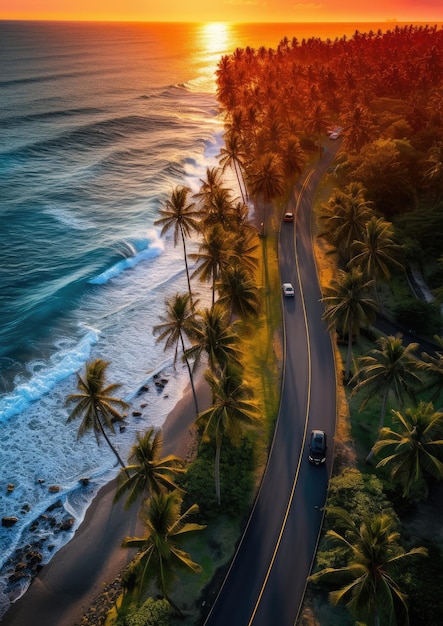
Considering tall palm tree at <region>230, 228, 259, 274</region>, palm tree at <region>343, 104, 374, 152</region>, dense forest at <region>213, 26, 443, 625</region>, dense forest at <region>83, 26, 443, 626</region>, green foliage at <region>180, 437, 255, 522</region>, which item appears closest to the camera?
dense forest at <region>83, 26, 443, 626</region>

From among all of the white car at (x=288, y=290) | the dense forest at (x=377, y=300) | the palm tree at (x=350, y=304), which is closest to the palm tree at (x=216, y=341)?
the dense forest at (x=377, y=300)

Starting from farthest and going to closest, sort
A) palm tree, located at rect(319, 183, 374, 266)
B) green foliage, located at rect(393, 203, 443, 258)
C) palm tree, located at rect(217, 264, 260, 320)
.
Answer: green foliage, located at rect(393, 203, 443, 258) → palm tree, located at rect(319, 183, 374, 266) → palm tree, located at rect(217, 264, 260, 320)

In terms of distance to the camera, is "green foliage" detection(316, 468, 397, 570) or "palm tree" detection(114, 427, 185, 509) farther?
"green foliage" detection(316, 468, 397, 570)

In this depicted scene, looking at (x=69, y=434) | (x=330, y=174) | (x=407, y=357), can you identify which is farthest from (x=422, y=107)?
(x=69, y=434)

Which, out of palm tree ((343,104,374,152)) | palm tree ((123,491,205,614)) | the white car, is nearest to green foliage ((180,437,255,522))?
palm tree ((123,491,205,614))

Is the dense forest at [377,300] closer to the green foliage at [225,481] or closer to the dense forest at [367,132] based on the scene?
the dense forest at [367,132]

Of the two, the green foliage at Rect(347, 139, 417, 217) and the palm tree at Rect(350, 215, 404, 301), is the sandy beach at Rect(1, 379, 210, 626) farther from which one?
the green foliage at Rect(347, 139, 417, 217)

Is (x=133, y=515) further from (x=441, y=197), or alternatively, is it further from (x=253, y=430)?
(x=441, y=197)

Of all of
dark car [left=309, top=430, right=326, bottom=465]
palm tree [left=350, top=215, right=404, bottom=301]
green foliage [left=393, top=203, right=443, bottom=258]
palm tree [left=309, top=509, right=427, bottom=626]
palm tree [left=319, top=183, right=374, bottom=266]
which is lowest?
palm tree [left=309, top=509, right=427, bottom=626]
